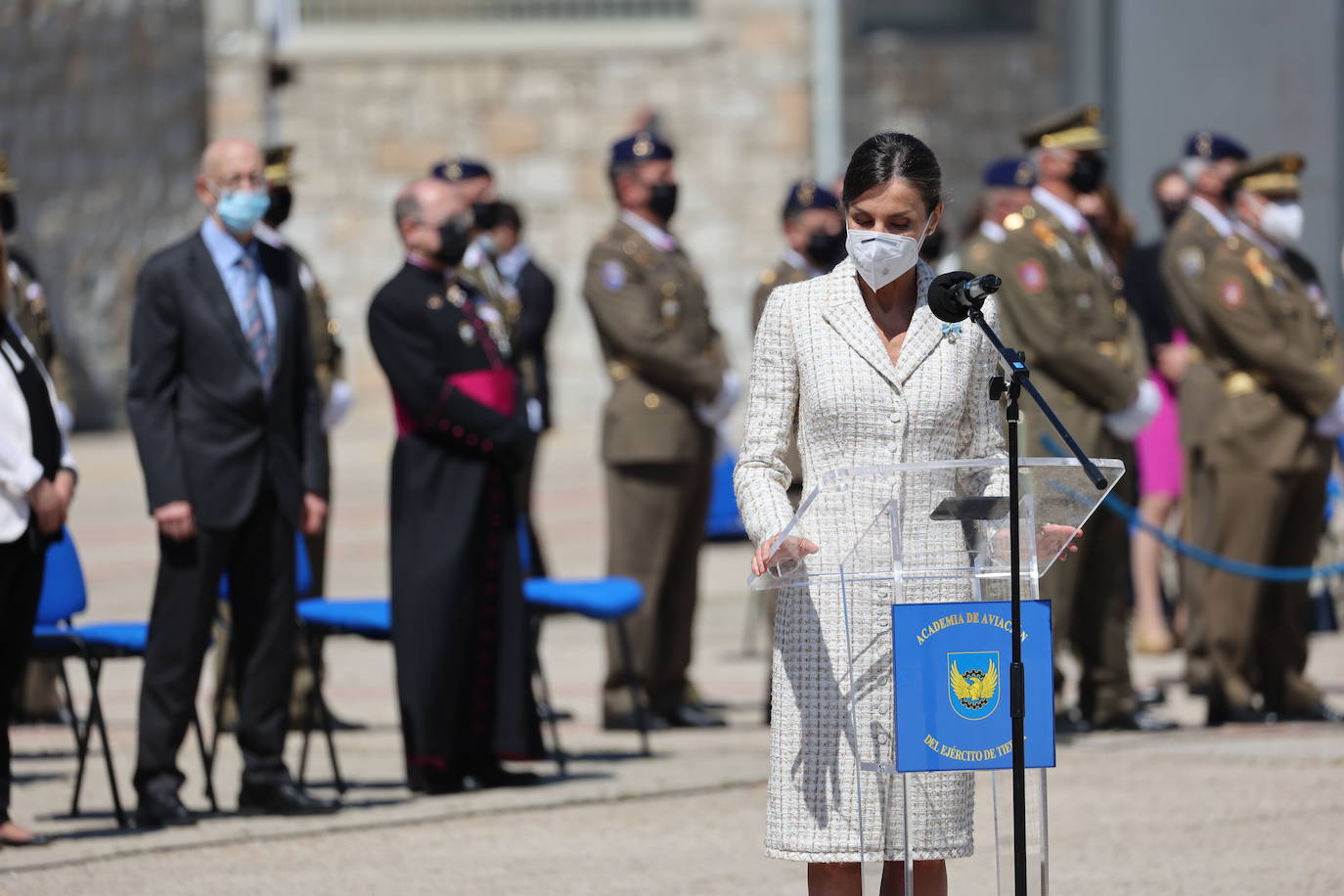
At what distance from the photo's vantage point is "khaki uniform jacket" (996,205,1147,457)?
919cm

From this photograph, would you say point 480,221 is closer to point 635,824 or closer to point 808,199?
point 808,199

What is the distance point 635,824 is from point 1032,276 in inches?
109

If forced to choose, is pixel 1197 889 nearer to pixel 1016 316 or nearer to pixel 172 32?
pixel 1016 316

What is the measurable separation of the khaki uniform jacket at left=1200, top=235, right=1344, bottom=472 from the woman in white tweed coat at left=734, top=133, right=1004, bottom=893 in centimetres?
451

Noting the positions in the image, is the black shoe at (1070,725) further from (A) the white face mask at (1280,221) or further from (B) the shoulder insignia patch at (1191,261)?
(A) the white face mask at (1280,221)

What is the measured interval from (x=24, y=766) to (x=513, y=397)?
2.24m

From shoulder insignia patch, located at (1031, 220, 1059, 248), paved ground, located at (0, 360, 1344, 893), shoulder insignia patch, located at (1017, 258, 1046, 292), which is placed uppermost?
shoulder insignia patch, located at (1031, 220, 1059, 248)

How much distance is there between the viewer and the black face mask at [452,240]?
27.2 feet

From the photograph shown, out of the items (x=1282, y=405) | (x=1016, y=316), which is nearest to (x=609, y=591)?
(x=1016, y=316)

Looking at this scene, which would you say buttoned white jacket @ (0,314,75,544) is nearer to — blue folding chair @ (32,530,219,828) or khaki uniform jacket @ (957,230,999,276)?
blue folding chair @ (32,530,219,828)

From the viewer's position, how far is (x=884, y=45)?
2558cm

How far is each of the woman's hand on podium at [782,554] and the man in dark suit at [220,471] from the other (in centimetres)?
317

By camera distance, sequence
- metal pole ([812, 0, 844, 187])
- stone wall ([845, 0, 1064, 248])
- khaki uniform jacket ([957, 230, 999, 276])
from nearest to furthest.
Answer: khaki uniform jacket ([957, 230, 999, 276]) → metal pole ([812, 0, 844, 187]) → stone wall ([845, 0, 1064, 248])

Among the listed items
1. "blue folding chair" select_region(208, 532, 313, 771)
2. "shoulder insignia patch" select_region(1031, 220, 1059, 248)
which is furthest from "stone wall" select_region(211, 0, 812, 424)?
"blue folding chair" select_region(208, 532, 313, 771)
